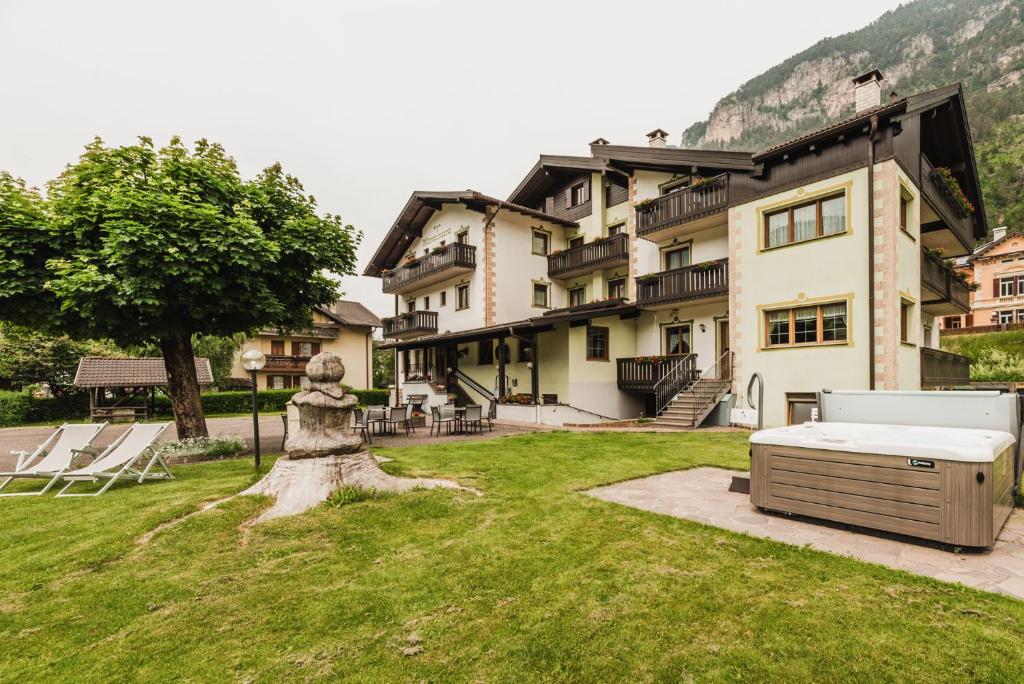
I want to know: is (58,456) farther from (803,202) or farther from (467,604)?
(803,202)

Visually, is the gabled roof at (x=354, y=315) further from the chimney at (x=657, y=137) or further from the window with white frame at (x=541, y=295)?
the chimney at (x=657, y=137)

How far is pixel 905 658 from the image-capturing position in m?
2.45

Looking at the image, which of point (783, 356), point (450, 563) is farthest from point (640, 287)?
point (450, 563)

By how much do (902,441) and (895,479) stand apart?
0.35 meters

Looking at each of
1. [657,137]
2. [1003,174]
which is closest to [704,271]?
[657,137]

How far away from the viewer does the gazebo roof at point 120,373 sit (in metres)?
21.3

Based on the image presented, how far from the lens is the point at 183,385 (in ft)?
34.0

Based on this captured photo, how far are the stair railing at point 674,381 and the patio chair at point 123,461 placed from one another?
42.9 feet

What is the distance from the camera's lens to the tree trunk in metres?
10.2

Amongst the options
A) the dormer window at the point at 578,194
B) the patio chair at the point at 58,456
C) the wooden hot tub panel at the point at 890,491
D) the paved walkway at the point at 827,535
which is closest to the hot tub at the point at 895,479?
the wooden hot tub panel at the point at 890,491

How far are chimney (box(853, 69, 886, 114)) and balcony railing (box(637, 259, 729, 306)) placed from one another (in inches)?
220

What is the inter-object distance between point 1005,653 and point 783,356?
11.4 meters

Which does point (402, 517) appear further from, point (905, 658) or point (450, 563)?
point (905, 658)

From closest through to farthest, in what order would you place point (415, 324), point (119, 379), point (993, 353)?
point (119, 379)
point (415, 324)
point (993, 353)
